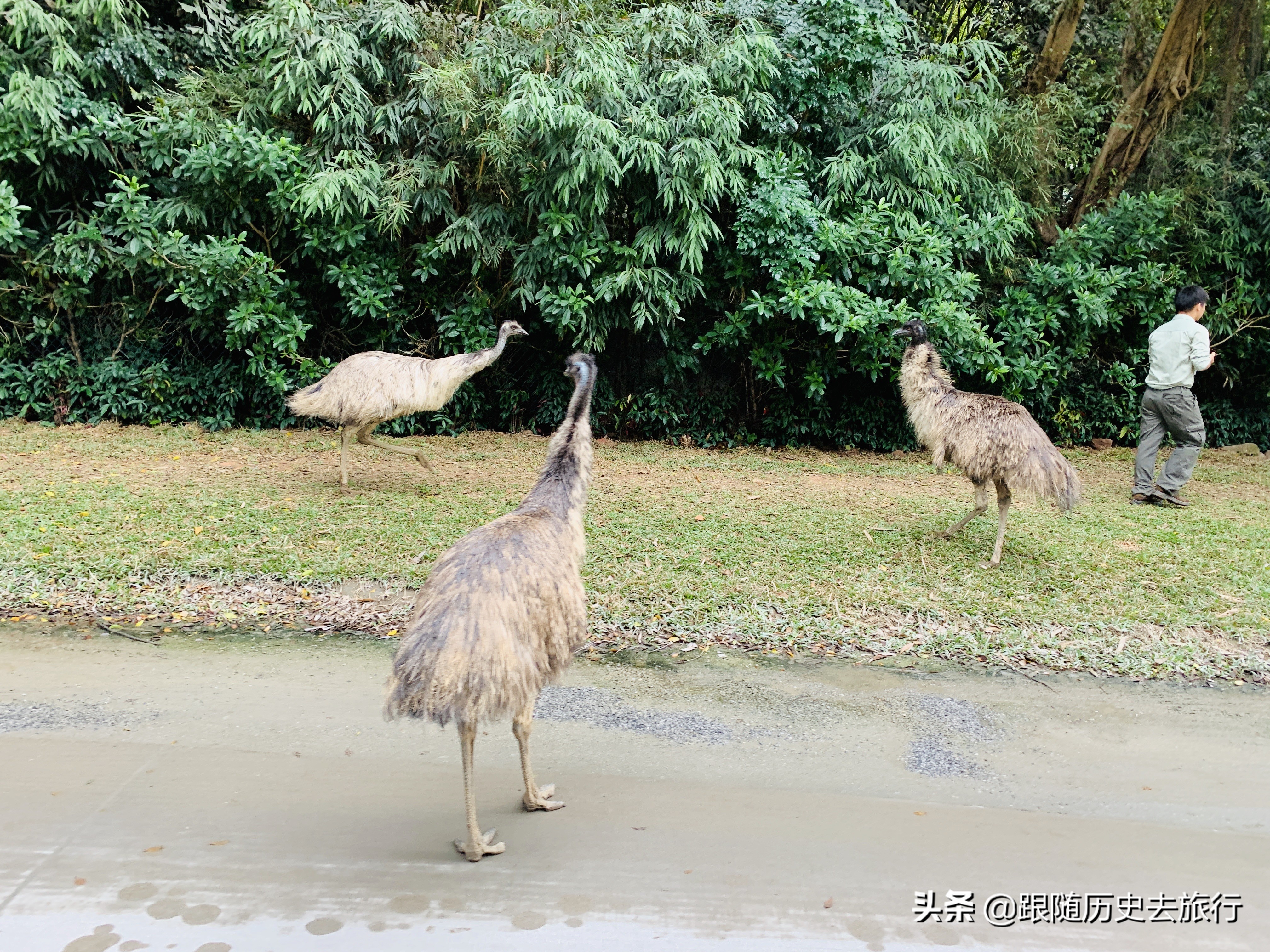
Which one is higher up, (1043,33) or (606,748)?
(1043,33)

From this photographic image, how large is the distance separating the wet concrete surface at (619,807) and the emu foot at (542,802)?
0.16ft

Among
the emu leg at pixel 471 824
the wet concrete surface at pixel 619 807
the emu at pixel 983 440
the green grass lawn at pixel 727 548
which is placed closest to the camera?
the wet concrete surface at pixel 619 807

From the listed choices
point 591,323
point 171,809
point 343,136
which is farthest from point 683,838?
point 343,136

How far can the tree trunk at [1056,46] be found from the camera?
10844 mm

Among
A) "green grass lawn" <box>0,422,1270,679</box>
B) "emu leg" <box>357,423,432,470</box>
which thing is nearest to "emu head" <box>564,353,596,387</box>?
"green grass lawn" <box>0,422,1270,679</box>

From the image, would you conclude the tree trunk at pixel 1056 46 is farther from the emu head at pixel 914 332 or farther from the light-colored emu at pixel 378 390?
the light-colored emu at pixel 378 390

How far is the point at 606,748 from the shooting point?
420 centimetres

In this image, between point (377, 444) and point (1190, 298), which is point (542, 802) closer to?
point (377, 444)

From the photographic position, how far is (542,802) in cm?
368

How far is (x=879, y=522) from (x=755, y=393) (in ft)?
13.1

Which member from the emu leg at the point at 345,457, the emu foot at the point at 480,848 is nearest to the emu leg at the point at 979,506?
the emu foot at the point at 480,848

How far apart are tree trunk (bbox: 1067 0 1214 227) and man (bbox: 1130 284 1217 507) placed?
332 cm

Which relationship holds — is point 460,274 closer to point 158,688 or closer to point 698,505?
point 698,505

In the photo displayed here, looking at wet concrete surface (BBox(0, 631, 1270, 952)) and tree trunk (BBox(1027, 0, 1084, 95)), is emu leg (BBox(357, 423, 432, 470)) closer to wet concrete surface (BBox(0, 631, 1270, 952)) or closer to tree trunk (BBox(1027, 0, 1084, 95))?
wet concrete surface (BBox(0, 631, 1270, 952))
